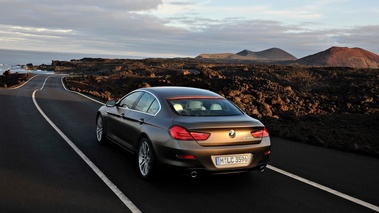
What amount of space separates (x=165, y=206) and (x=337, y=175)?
3340mm

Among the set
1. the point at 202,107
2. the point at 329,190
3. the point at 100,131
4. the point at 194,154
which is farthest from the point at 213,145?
the point at 100,131

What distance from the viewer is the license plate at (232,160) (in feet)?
17.3

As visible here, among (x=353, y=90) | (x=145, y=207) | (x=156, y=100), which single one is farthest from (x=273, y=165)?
(x=353, y=90)

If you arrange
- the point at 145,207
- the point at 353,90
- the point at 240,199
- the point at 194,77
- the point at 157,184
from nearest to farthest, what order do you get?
the point at 145,207, the point at 240,199, the point at 157,184, the point at 353,90, the point at 194,77

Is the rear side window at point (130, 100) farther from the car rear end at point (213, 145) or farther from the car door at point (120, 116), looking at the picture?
the car rear end at point (213, 145)

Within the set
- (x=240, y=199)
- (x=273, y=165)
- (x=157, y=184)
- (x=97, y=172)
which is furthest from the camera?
(x=273, y=165)

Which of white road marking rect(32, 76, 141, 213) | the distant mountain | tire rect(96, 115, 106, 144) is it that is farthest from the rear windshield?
the distant mountain

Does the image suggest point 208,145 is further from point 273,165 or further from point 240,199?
point 273,165

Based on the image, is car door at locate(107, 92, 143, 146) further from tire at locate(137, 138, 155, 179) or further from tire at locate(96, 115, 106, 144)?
tire at locate(137, 138, 155, 179)

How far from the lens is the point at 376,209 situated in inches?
190

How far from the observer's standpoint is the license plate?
5.26 meters

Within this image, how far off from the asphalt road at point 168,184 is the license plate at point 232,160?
42 cm

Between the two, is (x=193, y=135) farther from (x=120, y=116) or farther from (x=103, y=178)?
(x=120, y=116)

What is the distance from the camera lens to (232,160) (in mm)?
5340
